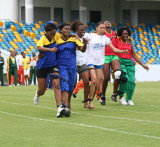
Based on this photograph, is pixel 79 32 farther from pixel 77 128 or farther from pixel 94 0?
pixel 94 0

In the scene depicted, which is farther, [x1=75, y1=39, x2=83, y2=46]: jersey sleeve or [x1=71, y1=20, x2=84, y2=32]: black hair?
[x1=71, y1=20, x2=84, y2=32]: black hair

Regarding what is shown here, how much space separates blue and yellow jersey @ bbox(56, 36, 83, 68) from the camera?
15.1 m

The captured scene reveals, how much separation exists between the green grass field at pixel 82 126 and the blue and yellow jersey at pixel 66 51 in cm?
117

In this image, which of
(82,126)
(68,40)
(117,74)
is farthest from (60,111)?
(117,74)

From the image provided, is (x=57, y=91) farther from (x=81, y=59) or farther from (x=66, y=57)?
(x=81, y=59)

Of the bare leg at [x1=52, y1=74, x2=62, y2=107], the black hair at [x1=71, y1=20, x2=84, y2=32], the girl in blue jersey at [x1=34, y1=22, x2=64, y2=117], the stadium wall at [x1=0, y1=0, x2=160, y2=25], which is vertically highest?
the stadium wall at [x1=0, y1=0, x2=160, y2=25]

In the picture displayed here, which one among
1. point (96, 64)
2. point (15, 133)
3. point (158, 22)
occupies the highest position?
point (158, 22)

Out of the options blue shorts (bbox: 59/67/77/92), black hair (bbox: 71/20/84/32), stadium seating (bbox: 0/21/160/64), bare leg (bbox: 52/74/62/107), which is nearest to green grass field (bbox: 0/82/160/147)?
bare leg (bbox: 52/74/62/107)

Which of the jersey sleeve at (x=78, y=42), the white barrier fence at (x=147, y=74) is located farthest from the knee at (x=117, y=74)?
the white barrier fence at (x=147, y=74)

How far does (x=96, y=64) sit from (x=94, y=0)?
37.3 meters

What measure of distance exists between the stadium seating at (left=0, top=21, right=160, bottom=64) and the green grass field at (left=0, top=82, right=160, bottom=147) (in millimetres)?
24674

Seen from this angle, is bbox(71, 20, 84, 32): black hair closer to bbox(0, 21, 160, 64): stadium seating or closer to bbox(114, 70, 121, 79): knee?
bbox(114, 70, 121, 79): knee

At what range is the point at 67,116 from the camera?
14.6m

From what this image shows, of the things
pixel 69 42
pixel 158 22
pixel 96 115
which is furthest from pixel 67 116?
pixel 158 22
